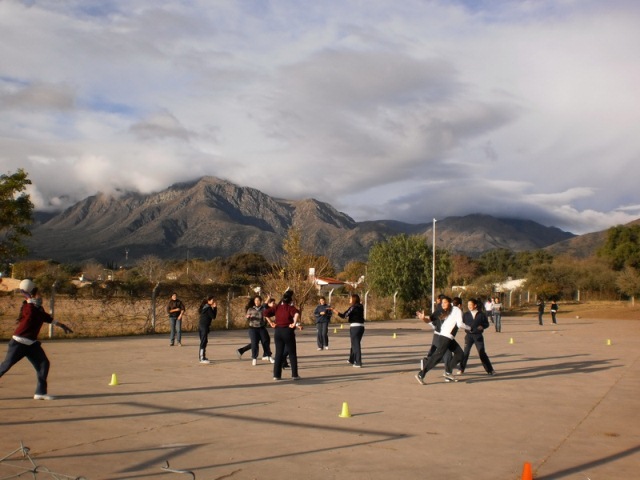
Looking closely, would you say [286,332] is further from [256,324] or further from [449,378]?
[449,378]

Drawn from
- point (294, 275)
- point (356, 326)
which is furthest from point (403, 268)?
point (356, 326)

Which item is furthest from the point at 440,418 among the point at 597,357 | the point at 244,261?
the point at 244,261

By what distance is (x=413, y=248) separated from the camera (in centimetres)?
5297

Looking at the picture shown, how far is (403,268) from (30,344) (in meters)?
42.9

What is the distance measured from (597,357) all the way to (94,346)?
15354 millimetres

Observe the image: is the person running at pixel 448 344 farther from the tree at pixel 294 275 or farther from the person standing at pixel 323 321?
the tree at pixel 294 275

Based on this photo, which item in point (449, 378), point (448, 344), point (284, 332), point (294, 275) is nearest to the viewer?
point (284, 332)

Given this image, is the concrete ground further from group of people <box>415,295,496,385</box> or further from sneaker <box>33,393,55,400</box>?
group of people <box>415,295,496,385</box>

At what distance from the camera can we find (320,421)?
9227mm

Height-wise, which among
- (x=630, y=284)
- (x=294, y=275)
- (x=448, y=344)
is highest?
(x=630, y=284)

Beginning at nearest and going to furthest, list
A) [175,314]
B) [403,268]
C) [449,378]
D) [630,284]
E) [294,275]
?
[449,378], [175,314], [294,275], [403,268], [630,284]

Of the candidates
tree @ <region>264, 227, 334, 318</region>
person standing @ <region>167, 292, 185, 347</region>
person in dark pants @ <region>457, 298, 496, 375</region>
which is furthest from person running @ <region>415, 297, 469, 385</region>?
tree @ <region>264, 227, 334, 318</region>

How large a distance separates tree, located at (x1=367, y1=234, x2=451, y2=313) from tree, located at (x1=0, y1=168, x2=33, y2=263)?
33.3 m

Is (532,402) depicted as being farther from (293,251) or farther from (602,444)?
(293,251)
